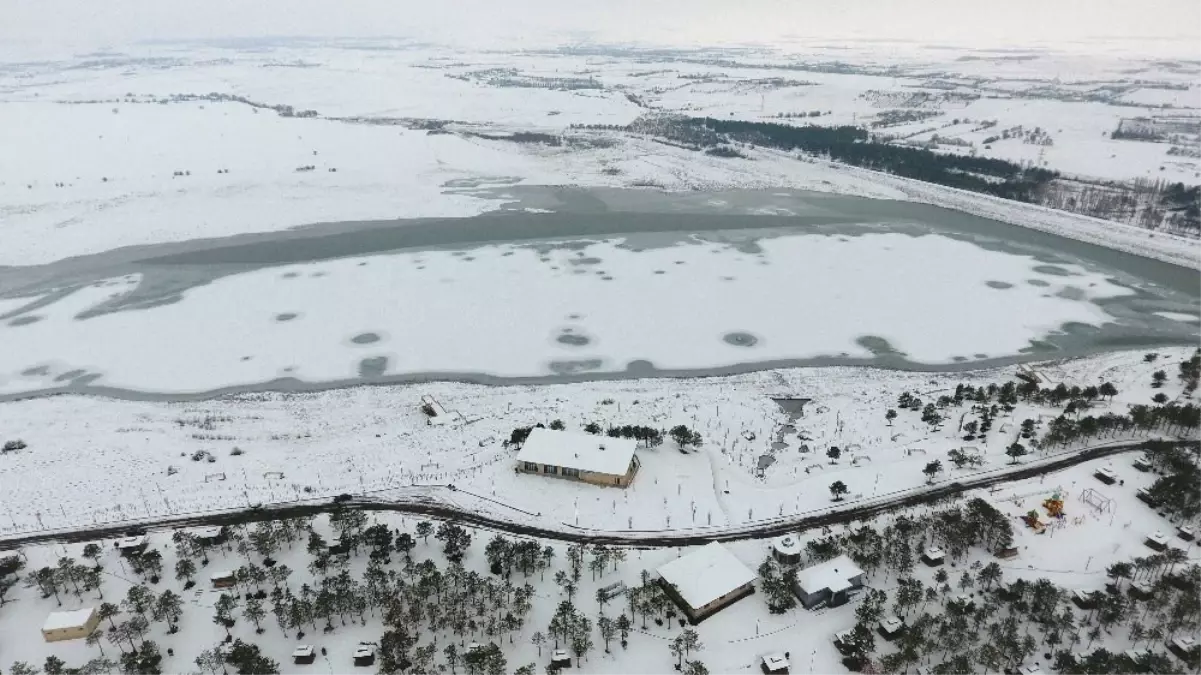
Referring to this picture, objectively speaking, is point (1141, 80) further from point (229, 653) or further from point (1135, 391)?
point (229, 653)

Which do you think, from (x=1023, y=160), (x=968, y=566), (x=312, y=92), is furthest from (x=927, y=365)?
(x=312, y=92)

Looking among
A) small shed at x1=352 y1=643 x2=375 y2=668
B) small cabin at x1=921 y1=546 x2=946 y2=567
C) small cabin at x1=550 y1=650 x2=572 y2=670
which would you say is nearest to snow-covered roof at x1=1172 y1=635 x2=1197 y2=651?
small cabin at x1=921 y1=546 x2=946 y2=567

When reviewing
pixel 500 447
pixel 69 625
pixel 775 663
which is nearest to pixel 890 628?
pixel 775 663

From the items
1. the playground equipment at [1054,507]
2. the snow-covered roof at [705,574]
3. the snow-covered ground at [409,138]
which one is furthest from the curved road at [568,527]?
the snow-covered ground at [409,138]

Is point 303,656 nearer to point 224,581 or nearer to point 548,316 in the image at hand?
point 224,581

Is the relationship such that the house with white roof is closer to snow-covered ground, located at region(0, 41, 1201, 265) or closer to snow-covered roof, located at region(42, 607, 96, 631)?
snow-covered roof, located at region(42, 607, 96, 631)

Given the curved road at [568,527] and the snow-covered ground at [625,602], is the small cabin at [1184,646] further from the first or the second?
the curved road at [568,527]
